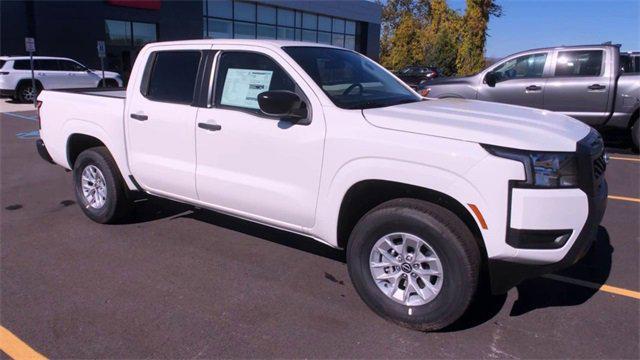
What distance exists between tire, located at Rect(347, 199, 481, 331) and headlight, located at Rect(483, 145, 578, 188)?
1.58ft

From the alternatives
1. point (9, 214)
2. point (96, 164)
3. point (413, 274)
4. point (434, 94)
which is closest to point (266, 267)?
point (413, 274)

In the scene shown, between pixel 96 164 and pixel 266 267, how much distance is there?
85.9 inches

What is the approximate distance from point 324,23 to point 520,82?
2887cm

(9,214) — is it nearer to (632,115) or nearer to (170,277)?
(170,277)

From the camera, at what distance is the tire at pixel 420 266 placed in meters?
3.10

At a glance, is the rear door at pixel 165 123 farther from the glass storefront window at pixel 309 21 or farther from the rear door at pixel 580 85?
the glass storefront window at pixel 309 21

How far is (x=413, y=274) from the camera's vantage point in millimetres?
3377

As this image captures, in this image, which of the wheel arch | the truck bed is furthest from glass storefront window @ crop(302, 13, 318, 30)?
the wheel arch

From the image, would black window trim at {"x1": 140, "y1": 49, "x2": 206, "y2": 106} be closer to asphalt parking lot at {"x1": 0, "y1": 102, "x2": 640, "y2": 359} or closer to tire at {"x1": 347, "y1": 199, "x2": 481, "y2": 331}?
asphalt parking lot at {"x1": 0, "y1": 102, "x2": 640, "y2": 359}

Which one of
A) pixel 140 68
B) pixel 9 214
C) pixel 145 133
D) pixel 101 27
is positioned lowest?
pixel 9 214

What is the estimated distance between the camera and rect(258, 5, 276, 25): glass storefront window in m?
31.0

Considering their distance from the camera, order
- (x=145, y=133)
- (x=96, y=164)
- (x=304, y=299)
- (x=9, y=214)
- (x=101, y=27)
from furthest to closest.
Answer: (x=101, y=27)
(x=9, y=214)
(x=96, y=164)
(x=145, y=133)
(x=304, y=299)

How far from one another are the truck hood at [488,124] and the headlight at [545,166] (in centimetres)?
3

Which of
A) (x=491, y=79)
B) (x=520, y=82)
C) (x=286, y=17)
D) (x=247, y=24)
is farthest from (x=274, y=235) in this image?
(x=286, y=17)
